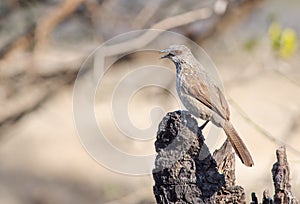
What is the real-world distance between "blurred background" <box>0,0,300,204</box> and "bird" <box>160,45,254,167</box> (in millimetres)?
1007

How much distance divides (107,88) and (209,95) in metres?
5.54

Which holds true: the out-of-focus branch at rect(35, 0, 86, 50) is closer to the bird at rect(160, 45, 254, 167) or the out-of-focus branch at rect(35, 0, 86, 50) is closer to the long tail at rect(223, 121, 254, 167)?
the bird at rect(160, 45, 254, 167)

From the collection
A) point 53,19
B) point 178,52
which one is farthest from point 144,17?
point 178,52

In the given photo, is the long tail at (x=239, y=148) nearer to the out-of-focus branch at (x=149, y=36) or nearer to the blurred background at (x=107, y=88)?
the blurred background at (x=107, y=88)

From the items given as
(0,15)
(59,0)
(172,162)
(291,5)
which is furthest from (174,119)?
(291,5)

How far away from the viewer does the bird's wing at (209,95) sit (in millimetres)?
2035

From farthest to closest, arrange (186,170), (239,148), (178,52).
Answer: (178,52), (239,148), (186,170)

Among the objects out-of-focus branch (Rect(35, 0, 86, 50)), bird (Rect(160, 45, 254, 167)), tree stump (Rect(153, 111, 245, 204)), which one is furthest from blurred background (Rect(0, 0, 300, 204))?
tree stump (Rect(153, 111, 245, 204))

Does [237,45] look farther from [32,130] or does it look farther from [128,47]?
[128,47]

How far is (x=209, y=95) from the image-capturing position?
6.66 feet

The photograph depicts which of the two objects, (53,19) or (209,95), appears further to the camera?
(53,19)

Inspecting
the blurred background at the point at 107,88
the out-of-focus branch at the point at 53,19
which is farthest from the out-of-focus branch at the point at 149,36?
the out-of-focus branch at the point at 53,19

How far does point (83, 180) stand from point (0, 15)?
184 cm

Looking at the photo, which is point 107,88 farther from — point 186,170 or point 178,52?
point 186,170
